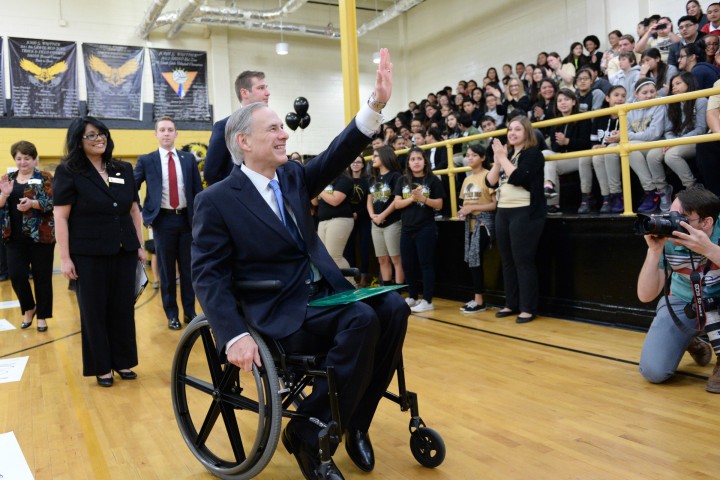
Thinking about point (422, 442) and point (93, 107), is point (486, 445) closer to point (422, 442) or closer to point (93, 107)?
point (422, 442)

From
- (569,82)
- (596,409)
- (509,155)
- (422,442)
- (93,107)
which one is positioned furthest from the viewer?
(93,107)

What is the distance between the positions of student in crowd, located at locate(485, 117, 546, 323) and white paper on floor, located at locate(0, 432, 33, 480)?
3060 millimetres

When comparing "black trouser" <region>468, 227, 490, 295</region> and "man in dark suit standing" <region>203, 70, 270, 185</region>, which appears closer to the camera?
"man in dark suit standing" <region>203, 70, 270, 185</region>

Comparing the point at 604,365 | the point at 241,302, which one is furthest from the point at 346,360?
the point at 604,365

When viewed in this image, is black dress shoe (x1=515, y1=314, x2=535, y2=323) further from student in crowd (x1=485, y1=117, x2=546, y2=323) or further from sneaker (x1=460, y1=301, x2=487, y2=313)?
sneaker (x1=460, y1=301, x2=487, y2=313)

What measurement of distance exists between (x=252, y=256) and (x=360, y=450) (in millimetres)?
726

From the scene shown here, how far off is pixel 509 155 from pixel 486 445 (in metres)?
3.17

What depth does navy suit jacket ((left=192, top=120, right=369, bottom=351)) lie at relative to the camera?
1.78 metres

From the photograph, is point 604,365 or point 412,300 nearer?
point 604,365

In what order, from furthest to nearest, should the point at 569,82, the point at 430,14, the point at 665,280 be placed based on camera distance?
the point at 430,14, the point at 569,82, the point at 665,280

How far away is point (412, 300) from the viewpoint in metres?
5.10

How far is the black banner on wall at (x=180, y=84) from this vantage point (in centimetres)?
1109

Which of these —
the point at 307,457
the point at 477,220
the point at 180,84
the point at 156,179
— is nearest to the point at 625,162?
the point at 477,220

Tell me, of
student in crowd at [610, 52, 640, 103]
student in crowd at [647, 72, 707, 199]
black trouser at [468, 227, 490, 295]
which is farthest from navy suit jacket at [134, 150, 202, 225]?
student in crowd at [610, 52, 640, 103]
